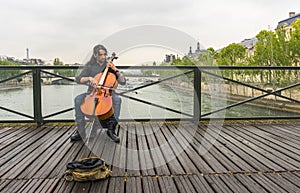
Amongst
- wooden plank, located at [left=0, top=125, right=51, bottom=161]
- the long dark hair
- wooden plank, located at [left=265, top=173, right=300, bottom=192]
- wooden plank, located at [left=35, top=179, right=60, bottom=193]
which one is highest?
the long dark hair

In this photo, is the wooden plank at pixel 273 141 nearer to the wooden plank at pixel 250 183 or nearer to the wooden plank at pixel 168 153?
the wooden plank at pixel 250 183

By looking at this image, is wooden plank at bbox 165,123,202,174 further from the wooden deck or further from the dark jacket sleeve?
the dark jacket sleeve

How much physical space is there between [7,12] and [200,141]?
25.2ft

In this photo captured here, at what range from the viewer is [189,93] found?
3559 mm

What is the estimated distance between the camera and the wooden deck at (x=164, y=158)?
5.50ft

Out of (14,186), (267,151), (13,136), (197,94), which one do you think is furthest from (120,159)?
(197,94)

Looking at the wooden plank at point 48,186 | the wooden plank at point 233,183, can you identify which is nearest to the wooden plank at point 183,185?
the wooden plank at point 233,183

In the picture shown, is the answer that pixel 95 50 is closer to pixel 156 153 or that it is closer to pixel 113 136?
pixel 113 136

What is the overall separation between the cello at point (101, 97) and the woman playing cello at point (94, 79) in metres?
0.04

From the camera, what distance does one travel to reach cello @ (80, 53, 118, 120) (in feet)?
8.57

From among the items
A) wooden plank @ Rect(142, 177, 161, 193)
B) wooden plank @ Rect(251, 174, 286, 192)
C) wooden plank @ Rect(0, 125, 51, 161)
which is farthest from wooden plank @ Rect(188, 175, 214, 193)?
wooden plank @ Rect(0, 125, 51, 161)

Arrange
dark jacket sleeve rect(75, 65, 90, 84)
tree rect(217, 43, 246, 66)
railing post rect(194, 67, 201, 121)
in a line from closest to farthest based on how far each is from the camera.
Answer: dark jacket sleeve rect(75, 65, 90, 84) < railing post rect(194, 67, 201, 121) < tree rect(217, 43, 246, 66)

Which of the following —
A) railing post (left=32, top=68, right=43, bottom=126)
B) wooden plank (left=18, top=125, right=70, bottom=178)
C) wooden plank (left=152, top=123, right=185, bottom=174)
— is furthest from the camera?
railing post (left=32, top=68, right=43, bottom=126)

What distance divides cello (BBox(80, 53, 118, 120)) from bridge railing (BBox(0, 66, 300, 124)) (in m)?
0.58
